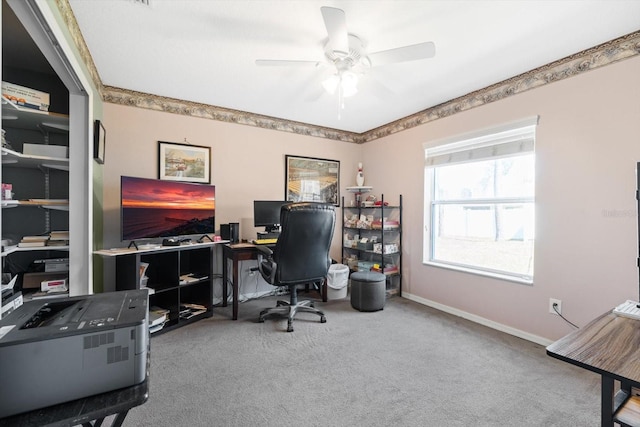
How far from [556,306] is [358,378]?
1759 mm

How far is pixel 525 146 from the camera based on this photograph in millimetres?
2500

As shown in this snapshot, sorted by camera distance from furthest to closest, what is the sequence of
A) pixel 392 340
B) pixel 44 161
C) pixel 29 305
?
pixel 392 340, pixel 44 161, pixel 29 305

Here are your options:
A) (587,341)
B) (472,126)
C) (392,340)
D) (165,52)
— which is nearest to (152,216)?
(165,52)

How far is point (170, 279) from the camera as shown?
2.71 meters

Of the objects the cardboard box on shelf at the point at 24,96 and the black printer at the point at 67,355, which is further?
the cardboard box on shelf at the point at 24,96

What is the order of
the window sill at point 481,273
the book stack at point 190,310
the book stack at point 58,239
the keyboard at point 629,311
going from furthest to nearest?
the book stack at point 190,310
the window sill at point 481,273
the book stack at point 58,239
the keyboard at point 629,311

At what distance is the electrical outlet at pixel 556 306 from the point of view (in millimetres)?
2271

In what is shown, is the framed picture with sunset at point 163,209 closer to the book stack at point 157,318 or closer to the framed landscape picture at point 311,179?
the book stack at point 157,318

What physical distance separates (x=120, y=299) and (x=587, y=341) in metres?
1.67

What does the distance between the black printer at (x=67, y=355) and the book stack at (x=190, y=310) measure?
2.09 m

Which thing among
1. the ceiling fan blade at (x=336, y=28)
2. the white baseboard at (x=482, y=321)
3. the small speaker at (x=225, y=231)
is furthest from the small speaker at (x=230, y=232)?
the white baseboard at (x=482, y=321)

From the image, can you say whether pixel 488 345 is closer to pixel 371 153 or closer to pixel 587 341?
pixel 587 341

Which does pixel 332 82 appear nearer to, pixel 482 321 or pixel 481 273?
pixel 481 273

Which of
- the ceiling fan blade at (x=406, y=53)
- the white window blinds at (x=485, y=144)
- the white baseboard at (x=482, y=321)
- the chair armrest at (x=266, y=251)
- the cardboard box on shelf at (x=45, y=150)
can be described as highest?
the ceiling fan blade at (x=406, y=53)
